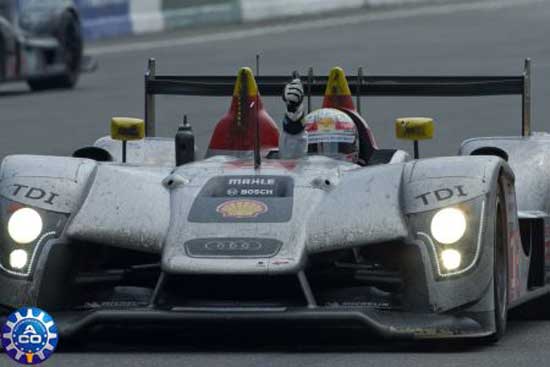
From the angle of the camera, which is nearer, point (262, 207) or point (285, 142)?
point (262, 207)

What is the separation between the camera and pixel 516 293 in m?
8.43

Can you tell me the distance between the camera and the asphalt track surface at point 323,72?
24.9 feet

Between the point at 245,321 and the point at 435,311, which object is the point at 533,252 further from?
the point at 245,321

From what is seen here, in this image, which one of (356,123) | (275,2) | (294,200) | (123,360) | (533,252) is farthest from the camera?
(275,2)

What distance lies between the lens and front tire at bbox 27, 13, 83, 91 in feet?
80.3

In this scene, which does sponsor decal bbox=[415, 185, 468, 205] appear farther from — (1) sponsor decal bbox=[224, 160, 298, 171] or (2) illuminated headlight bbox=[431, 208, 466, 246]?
(1) sponsor decal bbox=[224, 160, 298, 171]

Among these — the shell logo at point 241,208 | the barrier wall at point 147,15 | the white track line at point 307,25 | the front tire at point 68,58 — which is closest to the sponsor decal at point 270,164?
the shell logo at point 241,208

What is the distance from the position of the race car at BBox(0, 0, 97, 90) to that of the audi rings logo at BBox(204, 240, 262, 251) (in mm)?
15370

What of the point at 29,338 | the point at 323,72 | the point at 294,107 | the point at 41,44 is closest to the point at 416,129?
the point at 294,107

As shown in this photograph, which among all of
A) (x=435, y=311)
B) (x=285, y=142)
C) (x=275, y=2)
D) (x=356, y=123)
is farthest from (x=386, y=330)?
(x=275, y=2)

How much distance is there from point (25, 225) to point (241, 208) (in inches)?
33.2

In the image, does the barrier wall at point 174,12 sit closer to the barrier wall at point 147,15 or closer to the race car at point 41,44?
the barrier wall at point 147,15

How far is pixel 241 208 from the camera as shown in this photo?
26.0 feet

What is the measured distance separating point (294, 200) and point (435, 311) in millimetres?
713
